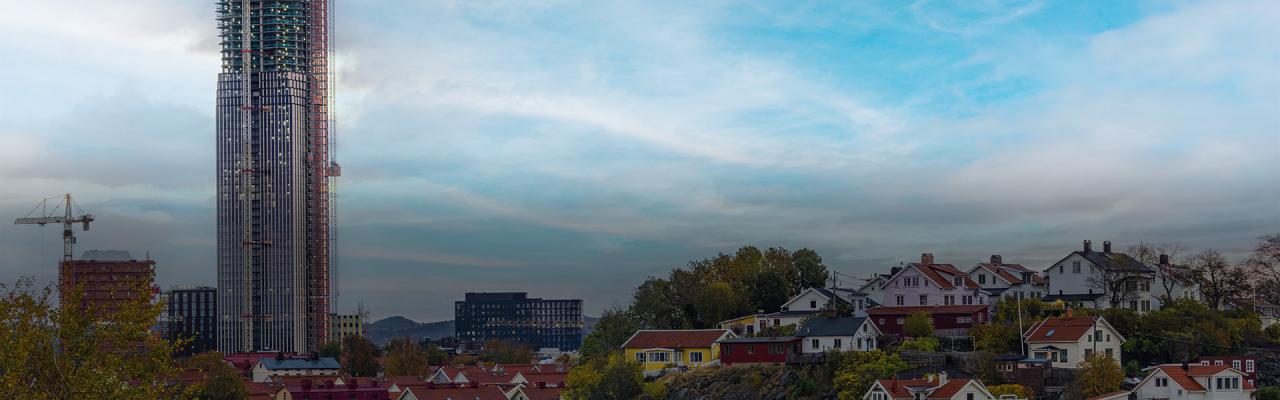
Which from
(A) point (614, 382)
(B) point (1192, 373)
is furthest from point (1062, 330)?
(A) point (614, 382)

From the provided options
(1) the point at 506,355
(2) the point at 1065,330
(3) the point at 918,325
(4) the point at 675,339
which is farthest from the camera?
(1) the point at 506,355

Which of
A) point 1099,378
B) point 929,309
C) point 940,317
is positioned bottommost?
point 1099,378

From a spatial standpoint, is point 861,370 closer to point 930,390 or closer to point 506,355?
point 930,390

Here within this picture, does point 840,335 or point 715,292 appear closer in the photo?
point 840,335

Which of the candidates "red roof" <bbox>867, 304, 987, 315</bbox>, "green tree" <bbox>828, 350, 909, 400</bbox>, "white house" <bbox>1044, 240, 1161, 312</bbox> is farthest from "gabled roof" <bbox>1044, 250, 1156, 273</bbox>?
"green tree" <bbox>828, 350, 909, 400</bbox>

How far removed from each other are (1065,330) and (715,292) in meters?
29.8

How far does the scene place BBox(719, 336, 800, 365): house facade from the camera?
260 ft

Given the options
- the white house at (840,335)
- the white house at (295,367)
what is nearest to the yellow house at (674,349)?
the white house at (840,335)

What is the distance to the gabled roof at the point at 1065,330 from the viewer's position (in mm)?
69125

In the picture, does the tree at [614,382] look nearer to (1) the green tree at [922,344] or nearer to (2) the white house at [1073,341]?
(1) the green tree at [922,344]

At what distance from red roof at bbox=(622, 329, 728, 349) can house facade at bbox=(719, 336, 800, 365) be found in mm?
3757

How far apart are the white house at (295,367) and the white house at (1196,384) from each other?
8306 centimetres

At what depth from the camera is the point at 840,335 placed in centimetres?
7806

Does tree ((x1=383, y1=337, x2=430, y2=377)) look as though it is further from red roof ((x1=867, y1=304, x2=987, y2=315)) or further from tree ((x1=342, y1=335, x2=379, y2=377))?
red roof ((x1=867, y1=304, x2=987, y2=315))
